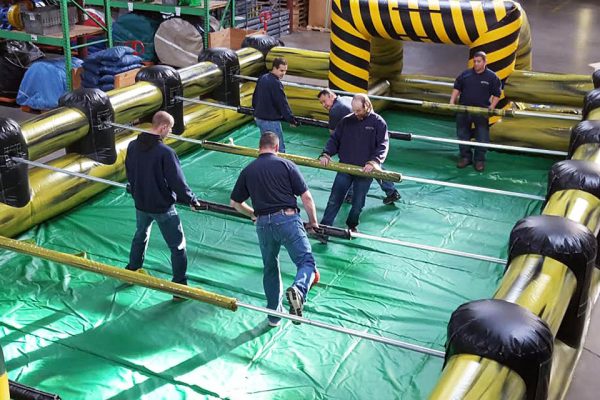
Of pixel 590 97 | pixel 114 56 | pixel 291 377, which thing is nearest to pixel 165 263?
pixel 291 377

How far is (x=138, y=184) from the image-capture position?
4.99 metres

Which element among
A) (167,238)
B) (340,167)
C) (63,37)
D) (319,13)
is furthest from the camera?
(319,13)

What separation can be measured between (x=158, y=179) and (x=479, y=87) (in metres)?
4.02

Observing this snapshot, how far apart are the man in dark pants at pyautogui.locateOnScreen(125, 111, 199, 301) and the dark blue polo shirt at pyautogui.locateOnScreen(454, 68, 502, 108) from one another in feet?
12.4

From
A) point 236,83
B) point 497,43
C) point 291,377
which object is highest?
point 497,43

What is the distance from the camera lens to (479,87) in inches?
298

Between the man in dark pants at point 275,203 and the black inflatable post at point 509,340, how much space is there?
1.62 metres

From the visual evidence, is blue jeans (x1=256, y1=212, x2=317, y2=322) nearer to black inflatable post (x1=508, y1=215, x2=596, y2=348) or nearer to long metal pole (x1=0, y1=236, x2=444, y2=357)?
long metal pole (x1=0, y1=236, x2=444, y2=357)

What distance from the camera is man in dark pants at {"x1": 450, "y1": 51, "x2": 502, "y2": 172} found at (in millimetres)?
7555

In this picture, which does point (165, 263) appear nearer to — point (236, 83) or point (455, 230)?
point (455, 230)

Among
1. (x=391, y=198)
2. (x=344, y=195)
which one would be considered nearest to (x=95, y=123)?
(x=344, y=195)

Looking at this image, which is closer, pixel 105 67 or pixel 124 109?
pixel 124 109

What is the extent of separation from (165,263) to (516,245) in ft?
9.90

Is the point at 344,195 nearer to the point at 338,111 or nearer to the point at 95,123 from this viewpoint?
the point at 338,111
